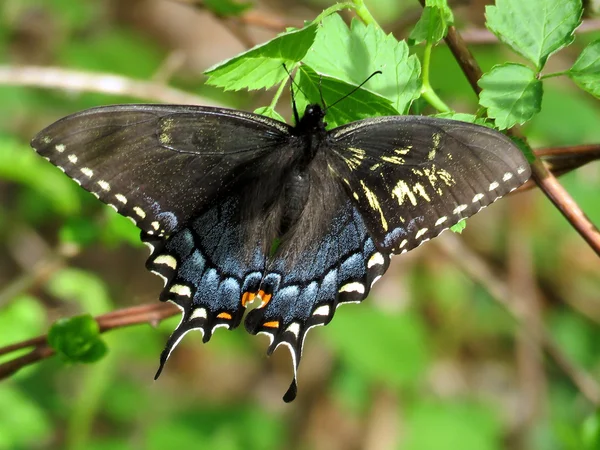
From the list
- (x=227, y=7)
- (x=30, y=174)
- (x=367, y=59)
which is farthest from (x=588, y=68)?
(x=30, y=174)

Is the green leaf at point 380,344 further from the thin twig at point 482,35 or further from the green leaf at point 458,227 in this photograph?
the green leaf at point 458,227

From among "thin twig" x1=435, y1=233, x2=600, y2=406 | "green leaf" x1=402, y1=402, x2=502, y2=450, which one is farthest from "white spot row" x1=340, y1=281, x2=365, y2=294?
"green leaf" x1=402, y1=402, x2=502, y2=450

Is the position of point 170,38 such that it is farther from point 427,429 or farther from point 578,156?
point 578,156

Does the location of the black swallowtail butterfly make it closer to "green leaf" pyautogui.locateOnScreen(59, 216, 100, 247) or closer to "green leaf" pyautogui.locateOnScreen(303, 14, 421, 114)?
"green leaf" pyautogui.locateOnScreen(303, 14, 421, 114)

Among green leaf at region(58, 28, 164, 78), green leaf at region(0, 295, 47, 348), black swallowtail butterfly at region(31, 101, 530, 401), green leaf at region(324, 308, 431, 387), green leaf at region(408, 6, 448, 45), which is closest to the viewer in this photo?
green leaf at region(408, 6, 448, 45)

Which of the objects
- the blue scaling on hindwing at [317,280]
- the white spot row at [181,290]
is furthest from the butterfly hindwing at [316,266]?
the white spot row at [181,290]

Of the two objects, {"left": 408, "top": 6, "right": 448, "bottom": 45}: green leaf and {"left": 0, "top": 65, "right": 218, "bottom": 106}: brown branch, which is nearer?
{"left": 408, "top": 6, "right": 448, "bottom": 45}: green leaf

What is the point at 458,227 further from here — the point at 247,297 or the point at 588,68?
the point at 247,297
